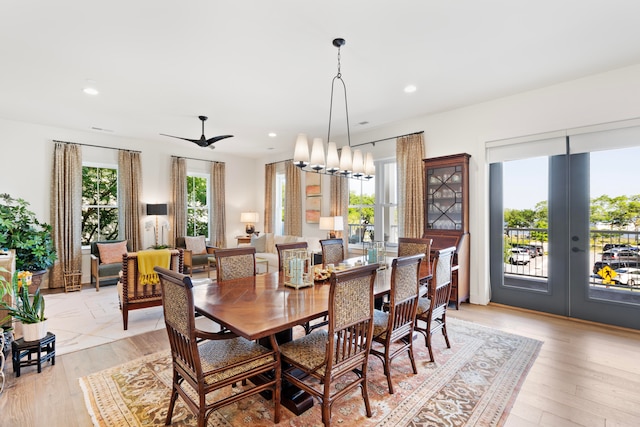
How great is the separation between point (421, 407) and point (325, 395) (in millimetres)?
787

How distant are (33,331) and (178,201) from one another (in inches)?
184

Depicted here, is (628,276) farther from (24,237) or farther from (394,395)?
(24,237)

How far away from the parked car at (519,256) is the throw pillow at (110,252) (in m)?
6.43

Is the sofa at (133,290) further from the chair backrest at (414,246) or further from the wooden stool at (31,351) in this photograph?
the chair backrest at (414,246)

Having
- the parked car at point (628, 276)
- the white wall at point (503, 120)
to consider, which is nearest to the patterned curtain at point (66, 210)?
the white wall at point (503, 120)

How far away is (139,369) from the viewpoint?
8.46 ft

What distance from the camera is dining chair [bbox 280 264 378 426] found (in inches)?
67.8

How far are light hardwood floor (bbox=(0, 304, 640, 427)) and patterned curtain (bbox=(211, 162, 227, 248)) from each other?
14.2ft

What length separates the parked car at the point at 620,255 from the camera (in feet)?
11.3

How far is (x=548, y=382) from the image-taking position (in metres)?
2.39

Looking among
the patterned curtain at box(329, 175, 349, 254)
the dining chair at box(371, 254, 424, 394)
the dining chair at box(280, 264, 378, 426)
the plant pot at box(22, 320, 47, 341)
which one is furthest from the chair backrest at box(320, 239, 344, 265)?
the plant pot at box(22, 320, 47, 341)

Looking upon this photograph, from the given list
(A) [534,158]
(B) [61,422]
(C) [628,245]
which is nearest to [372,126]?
(A) [534,158]

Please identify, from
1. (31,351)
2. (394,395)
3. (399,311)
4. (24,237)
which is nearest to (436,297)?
(399,311)

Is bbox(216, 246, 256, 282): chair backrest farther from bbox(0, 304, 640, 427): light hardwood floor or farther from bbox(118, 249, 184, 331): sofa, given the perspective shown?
bbox(118, 249, 184, 331): sofa
